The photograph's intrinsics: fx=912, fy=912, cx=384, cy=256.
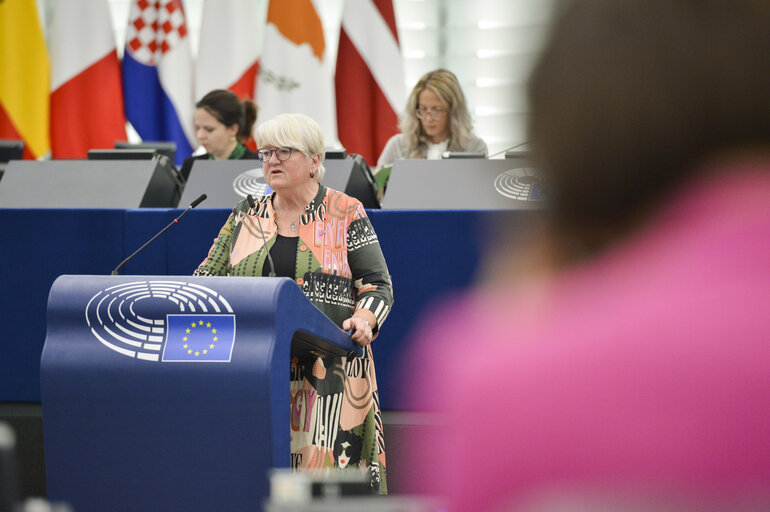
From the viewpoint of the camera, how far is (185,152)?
22.2 ft

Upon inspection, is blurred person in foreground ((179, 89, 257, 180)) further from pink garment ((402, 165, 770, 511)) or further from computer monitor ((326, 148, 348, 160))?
pink garment ((402, 165, 770, 511))

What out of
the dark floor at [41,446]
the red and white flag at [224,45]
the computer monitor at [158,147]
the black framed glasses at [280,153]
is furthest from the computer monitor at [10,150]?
the black framed glasses at [280,153]

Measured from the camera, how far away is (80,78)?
21.9 feet

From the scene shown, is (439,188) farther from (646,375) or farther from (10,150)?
(646,375)

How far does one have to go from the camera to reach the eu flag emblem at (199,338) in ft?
6.61

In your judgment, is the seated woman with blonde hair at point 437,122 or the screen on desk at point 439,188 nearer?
the screen on desk at point 439,188

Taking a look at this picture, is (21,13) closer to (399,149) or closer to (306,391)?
(399,149)

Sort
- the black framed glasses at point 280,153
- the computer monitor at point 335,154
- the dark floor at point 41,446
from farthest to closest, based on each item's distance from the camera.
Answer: the computer monitor at point 335,154 < the dark floor at point 41,446 < the black framed glasses at point 280,153

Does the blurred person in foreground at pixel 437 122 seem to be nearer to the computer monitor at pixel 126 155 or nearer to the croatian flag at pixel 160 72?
the computer monitor at pixel 126 155

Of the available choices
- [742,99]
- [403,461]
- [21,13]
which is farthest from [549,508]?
[21,13]

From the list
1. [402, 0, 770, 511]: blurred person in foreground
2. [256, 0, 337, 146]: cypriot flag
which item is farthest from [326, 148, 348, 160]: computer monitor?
[402, 0, 770, 511]: blurred person in foreground

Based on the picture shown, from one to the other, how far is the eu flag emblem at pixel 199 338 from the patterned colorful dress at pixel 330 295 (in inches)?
24.3

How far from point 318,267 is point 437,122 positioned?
6.86 ft

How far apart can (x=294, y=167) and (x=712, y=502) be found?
238 centimetres
